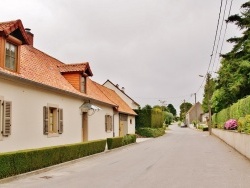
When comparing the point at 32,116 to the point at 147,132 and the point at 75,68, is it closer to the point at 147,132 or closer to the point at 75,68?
the point at 75,68

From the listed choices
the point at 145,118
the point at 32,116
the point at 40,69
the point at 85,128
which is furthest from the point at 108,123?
the point at 145,118

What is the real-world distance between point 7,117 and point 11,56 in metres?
2.91

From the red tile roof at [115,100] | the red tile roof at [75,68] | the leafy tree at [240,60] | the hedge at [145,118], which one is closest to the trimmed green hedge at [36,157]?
the red tile roof at [75,68]

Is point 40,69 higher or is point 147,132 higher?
point 40,69

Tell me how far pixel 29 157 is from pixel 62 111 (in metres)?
Result: 6.31

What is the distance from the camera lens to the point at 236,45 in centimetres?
3569

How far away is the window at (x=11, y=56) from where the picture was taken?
1403 centimetres

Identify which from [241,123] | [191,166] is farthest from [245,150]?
[191,166]

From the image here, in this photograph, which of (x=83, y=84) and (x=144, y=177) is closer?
(x=144, y=177)

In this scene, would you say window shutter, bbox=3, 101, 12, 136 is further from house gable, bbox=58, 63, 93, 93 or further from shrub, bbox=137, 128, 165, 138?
shrub, bbox=137, 128, 165, 138

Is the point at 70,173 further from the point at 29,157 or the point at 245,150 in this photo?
the point at 245,150

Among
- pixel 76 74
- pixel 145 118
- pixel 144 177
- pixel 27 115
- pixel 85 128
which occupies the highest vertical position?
pixel 76 74

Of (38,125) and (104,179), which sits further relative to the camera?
(38,125)

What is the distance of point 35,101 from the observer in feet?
50.6
